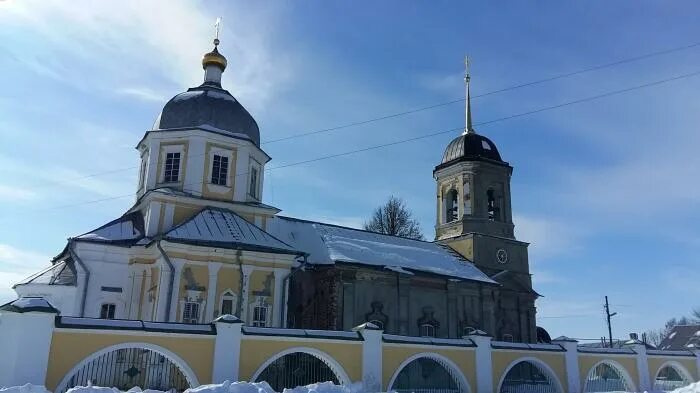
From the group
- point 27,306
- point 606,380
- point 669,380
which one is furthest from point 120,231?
point 669,380

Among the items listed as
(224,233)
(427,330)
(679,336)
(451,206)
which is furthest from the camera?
(679,336)

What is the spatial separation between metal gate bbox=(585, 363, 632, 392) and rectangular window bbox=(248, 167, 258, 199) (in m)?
12.8

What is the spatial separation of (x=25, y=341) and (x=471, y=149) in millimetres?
22312

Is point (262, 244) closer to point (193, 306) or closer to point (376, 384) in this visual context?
point (193, 306)

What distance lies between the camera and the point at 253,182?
21.4 m

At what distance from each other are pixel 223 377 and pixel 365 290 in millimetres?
10051

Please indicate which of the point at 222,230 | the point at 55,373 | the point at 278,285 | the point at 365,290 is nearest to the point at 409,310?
the point at 365,290

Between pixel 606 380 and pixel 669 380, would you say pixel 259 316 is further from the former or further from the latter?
pixel 669 380

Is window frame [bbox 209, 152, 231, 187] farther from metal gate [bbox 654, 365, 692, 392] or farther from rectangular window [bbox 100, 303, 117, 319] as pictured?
metal gate [bbox 654, 365, 692, 392]

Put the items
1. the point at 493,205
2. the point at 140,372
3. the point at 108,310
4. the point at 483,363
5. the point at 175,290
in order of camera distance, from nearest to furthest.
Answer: the point at 140,372, the point at 483,363, the point at 175,290, the point at 108,310, the point at 493,205

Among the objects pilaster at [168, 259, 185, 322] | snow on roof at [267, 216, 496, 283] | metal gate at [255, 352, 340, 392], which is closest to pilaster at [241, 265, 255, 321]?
pilaster at [168, 259, 185, 322]

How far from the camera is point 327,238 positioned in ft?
74.1

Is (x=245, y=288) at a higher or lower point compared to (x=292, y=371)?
higher

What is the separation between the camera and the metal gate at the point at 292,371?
49.7 feet
